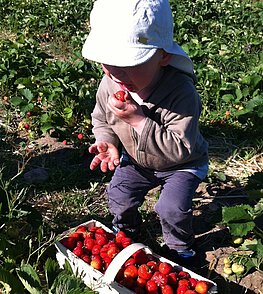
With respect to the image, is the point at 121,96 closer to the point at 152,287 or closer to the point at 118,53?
the point at 118,53

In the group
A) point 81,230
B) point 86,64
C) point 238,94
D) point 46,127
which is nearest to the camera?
point 81,230

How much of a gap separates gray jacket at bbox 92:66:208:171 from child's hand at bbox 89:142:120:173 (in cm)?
8

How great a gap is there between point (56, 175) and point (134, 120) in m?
1.47

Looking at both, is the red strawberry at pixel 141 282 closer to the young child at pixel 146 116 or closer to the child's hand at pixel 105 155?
the young child at pixel 146 116

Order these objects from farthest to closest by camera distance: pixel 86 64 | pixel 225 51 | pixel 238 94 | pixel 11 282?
1. pixel 225 51
2. pixel 86 64
3. pixel 238 94
4. pixel 11 282

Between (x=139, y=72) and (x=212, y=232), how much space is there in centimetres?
129

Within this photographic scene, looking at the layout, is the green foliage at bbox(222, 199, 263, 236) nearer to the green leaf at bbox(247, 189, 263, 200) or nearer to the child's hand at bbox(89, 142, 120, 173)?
the green leaf at bbox(247, 189, 263, 200)

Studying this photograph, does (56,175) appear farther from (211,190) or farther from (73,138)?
(211,190)

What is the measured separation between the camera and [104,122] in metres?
3.17

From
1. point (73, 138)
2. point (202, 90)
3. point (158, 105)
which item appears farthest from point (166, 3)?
point (202, 90)

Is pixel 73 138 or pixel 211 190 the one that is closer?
pixel 211 190

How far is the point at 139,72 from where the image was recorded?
2.62 metres

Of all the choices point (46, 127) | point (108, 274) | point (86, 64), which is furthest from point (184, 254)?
point (86, 64)

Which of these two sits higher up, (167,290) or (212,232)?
(167,290)
